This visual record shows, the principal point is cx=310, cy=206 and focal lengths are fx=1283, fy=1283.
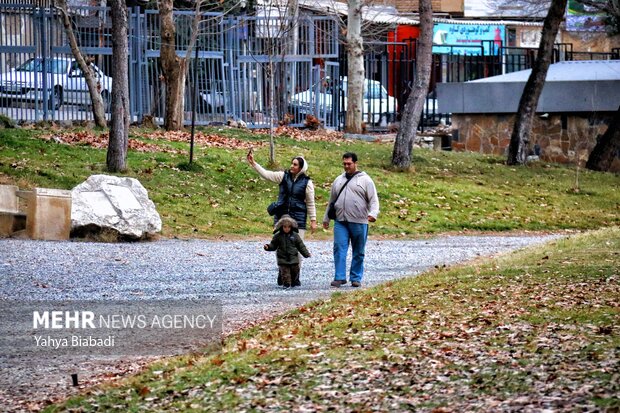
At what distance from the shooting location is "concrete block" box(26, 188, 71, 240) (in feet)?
63.0

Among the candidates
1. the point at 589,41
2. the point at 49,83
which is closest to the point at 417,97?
the point at 49,83

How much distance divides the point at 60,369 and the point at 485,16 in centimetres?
4747

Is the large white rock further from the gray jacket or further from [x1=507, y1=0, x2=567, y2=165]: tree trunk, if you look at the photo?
[x1=507, y1=0, x2=567, y2=165]: tree trunk

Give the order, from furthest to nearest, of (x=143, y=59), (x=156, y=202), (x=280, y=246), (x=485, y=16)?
1. (x=485, y=16)
2. (x=143, y=59)
3. (x=156, y=202)
4. (x=280, y=246)

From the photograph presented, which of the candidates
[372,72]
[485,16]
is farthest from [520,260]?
[485,16]

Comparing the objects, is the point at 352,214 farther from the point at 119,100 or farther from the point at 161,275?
the point at 119,100

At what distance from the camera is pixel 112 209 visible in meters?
19.6

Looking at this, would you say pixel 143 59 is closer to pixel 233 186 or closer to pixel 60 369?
pixel 233 186

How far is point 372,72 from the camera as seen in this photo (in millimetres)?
36344

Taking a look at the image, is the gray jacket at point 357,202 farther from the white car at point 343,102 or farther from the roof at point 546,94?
the white car at point 343,102

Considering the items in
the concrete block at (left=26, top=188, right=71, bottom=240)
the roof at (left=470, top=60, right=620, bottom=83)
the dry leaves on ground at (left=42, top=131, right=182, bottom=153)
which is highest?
the roof at (left=470, top=60, right=620, bottom=83)

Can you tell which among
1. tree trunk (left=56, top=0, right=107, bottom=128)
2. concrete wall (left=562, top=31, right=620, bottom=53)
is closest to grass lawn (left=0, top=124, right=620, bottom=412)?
tree trunk (left=56, top=0, right=107, bottom=128)

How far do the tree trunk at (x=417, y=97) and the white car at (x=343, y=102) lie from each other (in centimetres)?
620

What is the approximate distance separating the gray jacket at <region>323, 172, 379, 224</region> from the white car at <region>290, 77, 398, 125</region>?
1894 centimetres
